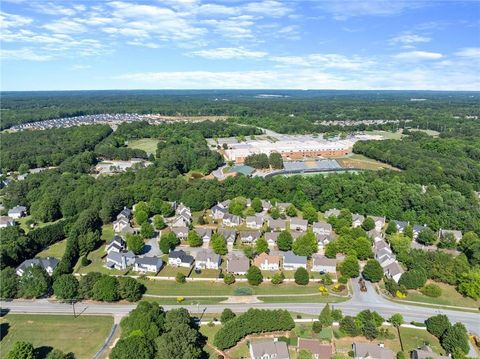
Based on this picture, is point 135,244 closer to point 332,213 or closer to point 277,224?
point 277,224

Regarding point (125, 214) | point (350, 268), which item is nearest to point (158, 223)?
→ point (125, 214)

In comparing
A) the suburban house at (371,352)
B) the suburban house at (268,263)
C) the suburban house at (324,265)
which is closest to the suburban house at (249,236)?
the suburban house at (268,263)

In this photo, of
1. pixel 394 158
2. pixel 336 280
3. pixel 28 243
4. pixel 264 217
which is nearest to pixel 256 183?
pixel 264 217

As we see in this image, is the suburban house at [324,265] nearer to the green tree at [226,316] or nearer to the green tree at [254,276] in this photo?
the green tree at [254,276]

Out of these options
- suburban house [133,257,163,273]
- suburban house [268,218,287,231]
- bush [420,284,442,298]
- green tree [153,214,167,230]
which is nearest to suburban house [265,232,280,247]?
suburban house [268,218,287,231]

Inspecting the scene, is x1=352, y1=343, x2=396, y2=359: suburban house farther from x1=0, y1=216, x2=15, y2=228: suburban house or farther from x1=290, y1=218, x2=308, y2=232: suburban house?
x1=0, y1=216, x2=15, y2=228: suburban house

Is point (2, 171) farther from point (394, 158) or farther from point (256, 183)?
point (394, 158)
